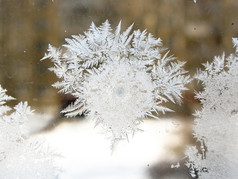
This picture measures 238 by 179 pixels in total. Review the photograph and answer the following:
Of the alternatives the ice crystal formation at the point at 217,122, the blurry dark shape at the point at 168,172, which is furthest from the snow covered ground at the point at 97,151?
the ice crystal formation at the point at 217,122

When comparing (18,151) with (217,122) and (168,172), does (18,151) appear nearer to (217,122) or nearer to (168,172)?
(168,172)

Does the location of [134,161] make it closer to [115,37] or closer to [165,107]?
[165,107]

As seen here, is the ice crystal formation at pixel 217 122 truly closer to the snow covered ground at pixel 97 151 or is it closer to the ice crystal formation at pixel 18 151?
the snow covered ground at pixel 97 151

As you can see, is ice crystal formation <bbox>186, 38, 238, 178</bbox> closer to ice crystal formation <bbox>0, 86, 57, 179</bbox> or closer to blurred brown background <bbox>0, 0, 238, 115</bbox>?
blurred brown background <bbox>0, 0, 238, 115</bbox>

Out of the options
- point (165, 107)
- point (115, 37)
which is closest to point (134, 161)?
point (165, 107)

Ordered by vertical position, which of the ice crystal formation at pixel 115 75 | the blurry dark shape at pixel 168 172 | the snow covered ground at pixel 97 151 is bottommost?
the blurry dark shape at pixel 168 172

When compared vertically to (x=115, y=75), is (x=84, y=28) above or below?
above

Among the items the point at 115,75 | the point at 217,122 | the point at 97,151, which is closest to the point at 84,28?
the point at 115,75
